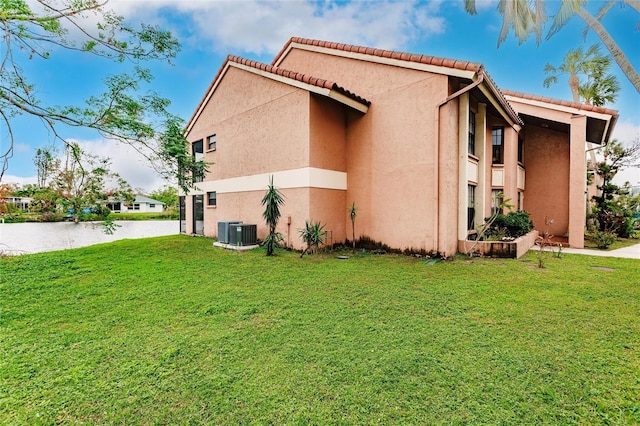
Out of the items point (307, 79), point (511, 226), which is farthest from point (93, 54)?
point (511, 226)

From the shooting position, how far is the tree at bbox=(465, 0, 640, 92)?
7.35m

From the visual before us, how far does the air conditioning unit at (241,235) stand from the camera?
1104 cm

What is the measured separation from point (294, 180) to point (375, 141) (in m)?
3.45

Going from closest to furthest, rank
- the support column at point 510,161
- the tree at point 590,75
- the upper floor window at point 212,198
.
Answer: the support column at point 510,161
the upper floor window at point 212,198
the tree at point 590,75

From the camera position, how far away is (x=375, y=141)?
34.2ft

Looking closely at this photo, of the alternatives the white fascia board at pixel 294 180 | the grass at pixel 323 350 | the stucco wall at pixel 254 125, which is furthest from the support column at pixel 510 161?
the stucco wall at pixel 254 125

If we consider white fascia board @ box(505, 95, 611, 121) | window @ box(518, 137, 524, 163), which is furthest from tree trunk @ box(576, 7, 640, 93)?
window @ box(518, 137, 524, 163)

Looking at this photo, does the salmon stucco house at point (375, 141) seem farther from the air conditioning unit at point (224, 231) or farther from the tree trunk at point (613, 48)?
the tree trunk at point (613, 48)

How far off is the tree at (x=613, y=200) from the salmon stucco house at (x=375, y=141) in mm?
2221

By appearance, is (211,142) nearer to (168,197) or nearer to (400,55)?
(400,55)

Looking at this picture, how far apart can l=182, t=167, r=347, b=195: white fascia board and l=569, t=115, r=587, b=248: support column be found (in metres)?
9.51

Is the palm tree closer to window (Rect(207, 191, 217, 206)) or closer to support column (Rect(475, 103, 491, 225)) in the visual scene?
support column (Rect(475, 103, 491, 225))

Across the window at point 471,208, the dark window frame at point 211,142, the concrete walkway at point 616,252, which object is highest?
the dark window frame at point 211,142

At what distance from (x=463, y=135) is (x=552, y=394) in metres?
8.55
